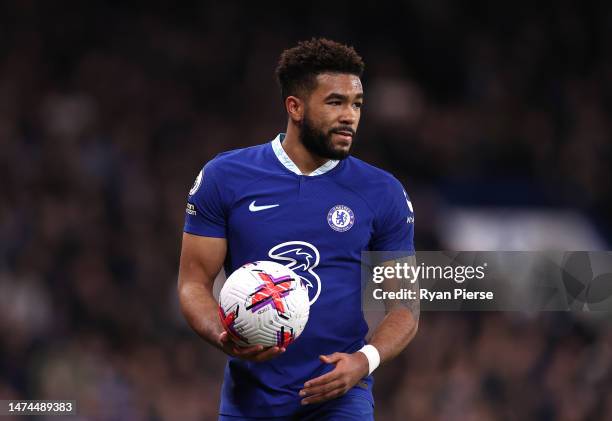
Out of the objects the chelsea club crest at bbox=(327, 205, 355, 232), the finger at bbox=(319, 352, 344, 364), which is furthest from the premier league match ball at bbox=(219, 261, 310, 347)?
the chelsea club crest at bbox=(327, 205, 355, 232)

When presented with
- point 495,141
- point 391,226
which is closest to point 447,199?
point 495,141

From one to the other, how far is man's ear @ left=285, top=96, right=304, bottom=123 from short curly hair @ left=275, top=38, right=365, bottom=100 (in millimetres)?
23

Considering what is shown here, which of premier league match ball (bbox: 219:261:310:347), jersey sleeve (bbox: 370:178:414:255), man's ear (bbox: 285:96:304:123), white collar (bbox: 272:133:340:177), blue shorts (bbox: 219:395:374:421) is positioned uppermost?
man's ear (bbox: 285:96:304:123)

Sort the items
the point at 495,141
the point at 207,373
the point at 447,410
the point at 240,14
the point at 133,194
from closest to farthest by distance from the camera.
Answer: the point at 447,410 → the point at 207,373 → the point at 133,194 → the point at 495,141 → the point at 240,14

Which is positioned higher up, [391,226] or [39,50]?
[39,50]

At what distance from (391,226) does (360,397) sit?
759mm

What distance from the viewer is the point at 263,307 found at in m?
4.55

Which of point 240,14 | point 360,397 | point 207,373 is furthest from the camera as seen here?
point 240,14

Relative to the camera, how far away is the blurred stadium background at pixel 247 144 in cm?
1059

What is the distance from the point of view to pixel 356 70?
5.21 metres

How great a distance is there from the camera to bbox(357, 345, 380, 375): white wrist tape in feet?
15.8

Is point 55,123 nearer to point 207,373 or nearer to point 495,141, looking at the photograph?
point 207,373

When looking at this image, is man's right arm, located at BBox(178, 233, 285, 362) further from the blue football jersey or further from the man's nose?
the man's nose

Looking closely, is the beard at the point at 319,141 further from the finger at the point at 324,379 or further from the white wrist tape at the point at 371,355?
the finger at the point at 324,379
